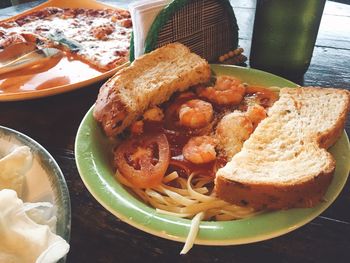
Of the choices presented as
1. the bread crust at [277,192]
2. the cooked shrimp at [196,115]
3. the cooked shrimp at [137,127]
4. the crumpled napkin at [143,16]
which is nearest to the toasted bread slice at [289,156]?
the bread crust at [277,192]

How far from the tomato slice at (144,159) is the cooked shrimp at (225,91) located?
33 centimetres

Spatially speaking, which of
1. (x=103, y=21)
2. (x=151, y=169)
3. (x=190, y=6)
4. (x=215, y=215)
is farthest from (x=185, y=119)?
(x=103, y=21)

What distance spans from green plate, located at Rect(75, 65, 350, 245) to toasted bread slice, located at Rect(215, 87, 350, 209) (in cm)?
5

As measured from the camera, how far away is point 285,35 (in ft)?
6.12

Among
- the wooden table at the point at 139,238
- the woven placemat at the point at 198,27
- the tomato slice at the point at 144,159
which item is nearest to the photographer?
the wooden table at the point at 139,238

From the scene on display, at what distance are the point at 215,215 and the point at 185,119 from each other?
15.9 inches

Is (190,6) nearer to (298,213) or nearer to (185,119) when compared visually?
(185,119)

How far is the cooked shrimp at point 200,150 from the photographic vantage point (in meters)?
1.27

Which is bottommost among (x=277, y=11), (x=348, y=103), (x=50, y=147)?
(x=50, y=147)

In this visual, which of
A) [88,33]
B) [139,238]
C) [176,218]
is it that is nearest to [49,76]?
[88,33]

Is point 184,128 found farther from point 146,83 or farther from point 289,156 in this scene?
point 289,156

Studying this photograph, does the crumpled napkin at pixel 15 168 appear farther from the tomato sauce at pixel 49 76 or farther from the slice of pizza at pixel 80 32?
the slice of pizza at pixel 80 32

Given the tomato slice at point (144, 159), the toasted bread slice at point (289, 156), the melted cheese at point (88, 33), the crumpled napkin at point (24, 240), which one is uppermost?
the crumpled napkin at point (24, 240)

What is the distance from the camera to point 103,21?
122 inches
